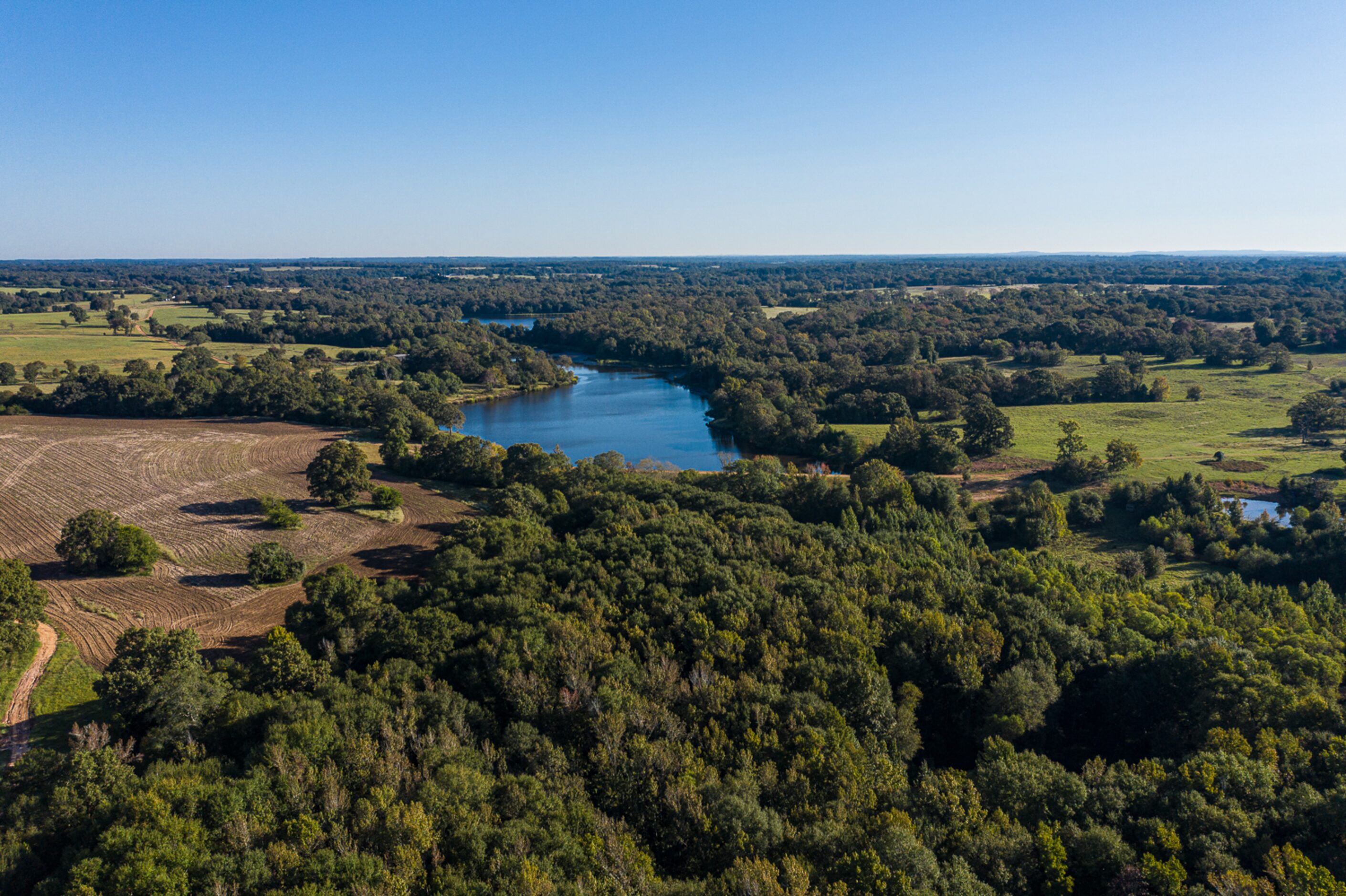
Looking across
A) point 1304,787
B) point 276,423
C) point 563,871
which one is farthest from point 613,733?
point 276,423

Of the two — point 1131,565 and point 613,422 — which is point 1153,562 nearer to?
point 1131,565

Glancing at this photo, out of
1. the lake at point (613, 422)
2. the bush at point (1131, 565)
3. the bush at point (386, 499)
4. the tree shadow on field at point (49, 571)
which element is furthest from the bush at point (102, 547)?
the bush at point (1131, 565)

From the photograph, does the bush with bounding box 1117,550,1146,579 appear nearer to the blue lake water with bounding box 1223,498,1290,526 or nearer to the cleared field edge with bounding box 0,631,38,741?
the blue lake water with bounding box 1223,498,1290,526

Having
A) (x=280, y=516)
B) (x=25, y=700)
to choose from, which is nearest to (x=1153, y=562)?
(x=280, y=516)

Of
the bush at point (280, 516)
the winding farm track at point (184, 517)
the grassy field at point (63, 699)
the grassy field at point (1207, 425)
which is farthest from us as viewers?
the grassy field at point (1207, 425)

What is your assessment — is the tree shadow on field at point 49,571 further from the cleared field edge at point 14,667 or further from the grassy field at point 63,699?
the grassy field at point 63,699

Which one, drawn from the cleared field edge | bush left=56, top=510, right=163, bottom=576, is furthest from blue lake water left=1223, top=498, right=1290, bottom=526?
bush left=56, top=510, right=163, bottom=576
